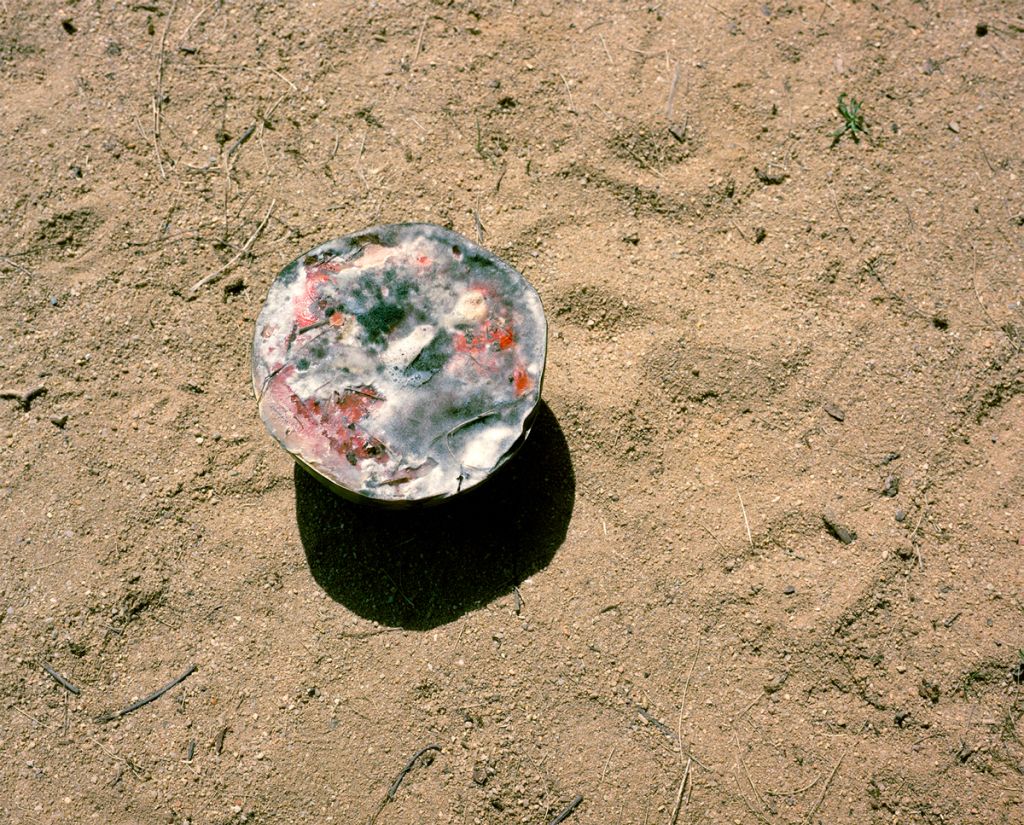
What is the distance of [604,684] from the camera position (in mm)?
2252

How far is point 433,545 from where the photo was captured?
236 centimetres

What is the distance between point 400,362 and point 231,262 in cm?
85

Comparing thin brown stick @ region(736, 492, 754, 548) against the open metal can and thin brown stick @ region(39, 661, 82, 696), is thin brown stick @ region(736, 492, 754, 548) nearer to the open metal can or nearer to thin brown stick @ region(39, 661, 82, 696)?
the open metal can

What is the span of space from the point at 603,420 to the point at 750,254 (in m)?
0.73

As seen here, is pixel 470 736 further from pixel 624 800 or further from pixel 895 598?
pixel 895 598

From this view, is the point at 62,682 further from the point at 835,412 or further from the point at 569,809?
the point at 835,412

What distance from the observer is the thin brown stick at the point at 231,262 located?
104 inches

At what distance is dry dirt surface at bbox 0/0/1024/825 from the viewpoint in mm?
2209

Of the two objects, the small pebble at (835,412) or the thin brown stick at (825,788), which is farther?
the small pebble at (835,412)

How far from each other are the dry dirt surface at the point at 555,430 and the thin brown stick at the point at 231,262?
16 millimetres

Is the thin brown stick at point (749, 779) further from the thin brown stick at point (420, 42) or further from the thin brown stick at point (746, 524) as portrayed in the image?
the thin brown stick at point (420, 42)

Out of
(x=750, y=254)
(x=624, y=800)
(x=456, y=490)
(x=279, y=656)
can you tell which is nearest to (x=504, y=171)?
(x=750, y=254)

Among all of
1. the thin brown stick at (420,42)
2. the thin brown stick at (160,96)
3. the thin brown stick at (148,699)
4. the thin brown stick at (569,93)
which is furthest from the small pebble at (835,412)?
the thin brown stick at (160,96)

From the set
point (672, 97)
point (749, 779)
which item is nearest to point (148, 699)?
point (749, 779)
